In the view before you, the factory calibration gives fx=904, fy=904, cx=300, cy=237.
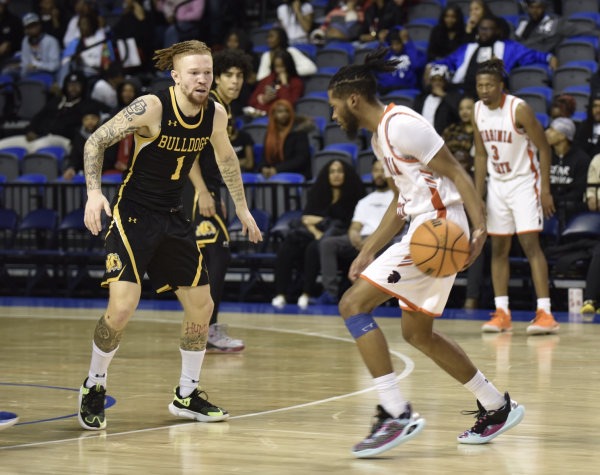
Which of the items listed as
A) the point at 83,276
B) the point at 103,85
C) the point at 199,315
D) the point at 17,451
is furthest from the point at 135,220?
the point at 103,85

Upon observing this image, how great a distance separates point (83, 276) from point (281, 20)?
5.30 metres

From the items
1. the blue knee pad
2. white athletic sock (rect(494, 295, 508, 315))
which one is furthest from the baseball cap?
the blue knee pad

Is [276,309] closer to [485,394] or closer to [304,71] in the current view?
[304,71]

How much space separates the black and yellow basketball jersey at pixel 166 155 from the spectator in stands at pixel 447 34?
27.0 feet

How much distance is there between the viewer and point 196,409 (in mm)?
4258

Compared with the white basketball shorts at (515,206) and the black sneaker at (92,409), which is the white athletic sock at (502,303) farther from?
the black sneaker at (92,409)

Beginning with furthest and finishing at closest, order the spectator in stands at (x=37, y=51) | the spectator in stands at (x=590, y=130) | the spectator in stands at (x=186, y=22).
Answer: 1. the spectator in stands at (x=37, y=51)
2. the spectator in stands at (x=186, y=22)
3. the spectator in stands at (x=590, y=130)

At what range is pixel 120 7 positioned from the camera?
16.3 m

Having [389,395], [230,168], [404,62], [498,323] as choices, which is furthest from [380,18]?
[389,395]

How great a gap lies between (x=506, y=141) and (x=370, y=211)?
2.59 metres

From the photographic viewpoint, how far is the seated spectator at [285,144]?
10.8 meters

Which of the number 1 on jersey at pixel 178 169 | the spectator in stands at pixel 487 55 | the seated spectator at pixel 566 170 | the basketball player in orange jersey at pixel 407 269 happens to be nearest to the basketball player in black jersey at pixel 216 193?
the number 1 on jersey at pixel 178 169

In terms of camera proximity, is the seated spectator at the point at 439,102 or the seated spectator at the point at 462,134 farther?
the seated spectator at the point at 439,102

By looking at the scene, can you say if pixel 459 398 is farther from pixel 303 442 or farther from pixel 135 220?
pixel 135 220
